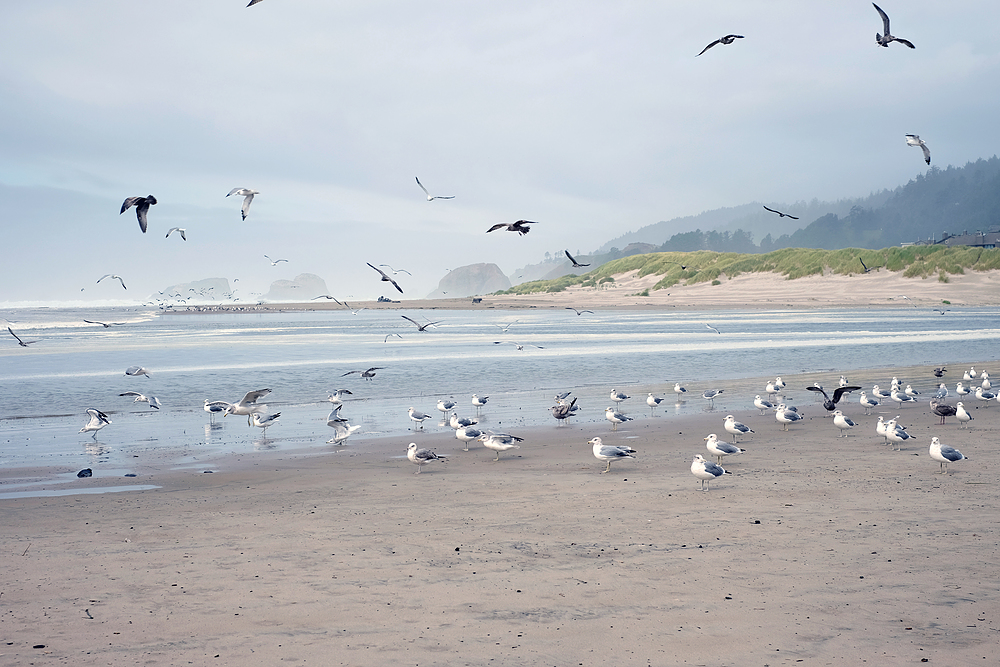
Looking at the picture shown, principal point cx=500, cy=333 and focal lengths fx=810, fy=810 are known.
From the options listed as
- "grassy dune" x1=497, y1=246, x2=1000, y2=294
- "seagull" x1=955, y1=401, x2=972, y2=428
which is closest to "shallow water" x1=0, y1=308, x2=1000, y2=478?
"seagull" x1=955, y1=401, x2=972, y2=428

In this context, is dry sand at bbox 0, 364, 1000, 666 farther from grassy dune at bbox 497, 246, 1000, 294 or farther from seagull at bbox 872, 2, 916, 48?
grassy dune at bbox 497, 246, 1000, 294

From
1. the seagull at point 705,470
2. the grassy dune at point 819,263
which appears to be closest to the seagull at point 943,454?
the seagull at point 705,470

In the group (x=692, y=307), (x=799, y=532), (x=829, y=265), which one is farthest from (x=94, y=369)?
(x=829, y=265)

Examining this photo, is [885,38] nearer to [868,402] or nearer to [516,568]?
[868,402]

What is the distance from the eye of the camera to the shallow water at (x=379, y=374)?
16453 millimetres

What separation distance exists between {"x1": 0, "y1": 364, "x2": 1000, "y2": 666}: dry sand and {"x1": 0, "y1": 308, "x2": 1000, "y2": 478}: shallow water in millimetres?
4370

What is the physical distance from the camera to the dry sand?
19.5 feet

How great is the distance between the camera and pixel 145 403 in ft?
69.1

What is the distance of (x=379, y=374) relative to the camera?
91.4 ft

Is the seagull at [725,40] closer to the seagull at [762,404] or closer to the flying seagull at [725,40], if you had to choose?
the flying seagull at [725,40]

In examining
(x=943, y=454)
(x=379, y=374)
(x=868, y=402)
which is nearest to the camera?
(x=943, y=454)

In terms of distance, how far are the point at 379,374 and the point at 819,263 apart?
255 feet

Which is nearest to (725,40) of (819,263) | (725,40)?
(725,40)

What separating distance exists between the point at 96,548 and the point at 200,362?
2670 cm
